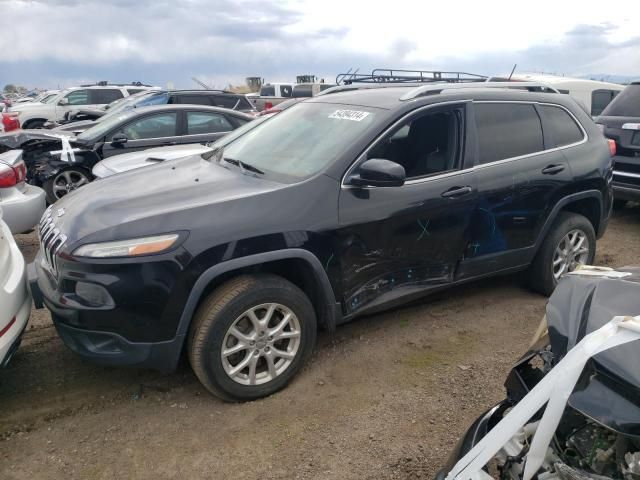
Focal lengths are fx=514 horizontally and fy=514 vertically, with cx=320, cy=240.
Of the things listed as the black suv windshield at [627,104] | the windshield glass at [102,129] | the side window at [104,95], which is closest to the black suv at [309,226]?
the black suv windshield at [627,104]

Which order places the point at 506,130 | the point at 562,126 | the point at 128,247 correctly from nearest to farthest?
the point at 128,247, the point at 506,130, the point at 562,126

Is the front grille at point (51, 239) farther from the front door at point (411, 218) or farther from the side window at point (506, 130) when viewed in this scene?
the side window at point (506, 130)

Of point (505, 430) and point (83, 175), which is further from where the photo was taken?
point (83, 175)

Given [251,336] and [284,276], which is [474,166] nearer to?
[284,276]

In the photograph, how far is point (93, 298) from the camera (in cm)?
269

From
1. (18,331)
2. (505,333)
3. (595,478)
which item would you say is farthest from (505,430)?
(18,331)

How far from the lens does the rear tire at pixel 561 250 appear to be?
14.2 feet

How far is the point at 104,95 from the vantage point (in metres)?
17.5

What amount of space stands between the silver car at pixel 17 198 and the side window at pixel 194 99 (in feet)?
17.1

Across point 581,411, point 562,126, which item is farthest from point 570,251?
point 581,411

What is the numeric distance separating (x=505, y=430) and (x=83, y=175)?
718 centimetres

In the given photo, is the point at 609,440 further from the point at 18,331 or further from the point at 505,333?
the point at 18,331

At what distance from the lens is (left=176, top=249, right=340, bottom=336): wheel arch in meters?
2.78

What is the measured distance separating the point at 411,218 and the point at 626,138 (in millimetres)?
4576
